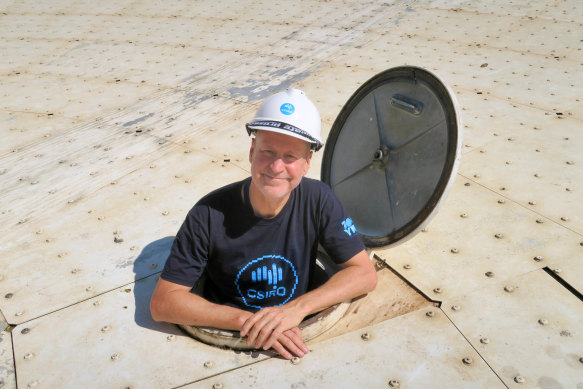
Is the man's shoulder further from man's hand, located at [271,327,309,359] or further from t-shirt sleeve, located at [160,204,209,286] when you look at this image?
man's hand, located at [271,327,309,359]

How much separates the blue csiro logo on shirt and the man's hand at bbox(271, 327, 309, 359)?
0.27m

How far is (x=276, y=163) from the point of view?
6.82 ft

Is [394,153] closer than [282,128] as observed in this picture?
No

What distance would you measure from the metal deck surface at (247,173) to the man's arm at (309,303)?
0.20 m

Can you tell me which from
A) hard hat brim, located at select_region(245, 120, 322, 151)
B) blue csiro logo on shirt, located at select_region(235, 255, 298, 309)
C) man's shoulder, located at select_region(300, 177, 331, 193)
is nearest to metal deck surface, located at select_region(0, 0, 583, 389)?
blue csiro logo on shirt, located at select_region(235, 255, 298, 309)

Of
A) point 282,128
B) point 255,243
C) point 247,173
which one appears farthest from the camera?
point 247,173

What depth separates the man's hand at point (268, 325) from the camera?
6.82ft

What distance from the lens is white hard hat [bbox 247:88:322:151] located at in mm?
2047

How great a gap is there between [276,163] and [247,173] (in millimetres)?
2212

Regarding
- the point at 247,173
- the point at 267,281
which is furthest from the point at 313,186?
the point at 247,173

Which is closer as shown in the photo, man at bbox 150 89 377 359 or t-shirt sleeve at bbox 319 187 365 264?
man at bbox 150 89 377 359

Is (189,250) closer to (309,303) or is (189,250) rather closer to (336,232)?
(309,303)

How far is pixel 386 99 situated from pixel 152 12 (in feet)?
26.8

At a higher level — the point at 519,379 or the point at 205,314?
the point at 205,314
